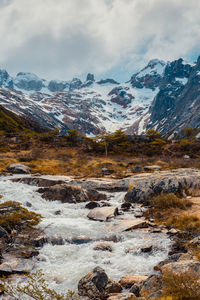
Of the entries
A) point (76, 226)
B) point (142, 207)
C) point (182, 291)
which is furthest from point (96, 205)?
point (182, 291)

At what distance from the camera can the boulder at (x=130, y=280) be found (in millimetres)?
8086

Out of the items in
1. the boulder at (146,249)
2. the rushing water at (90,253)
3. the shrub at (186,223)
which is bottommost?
the rushing water at (90,253)

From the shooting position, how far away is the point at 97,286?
7.76 m

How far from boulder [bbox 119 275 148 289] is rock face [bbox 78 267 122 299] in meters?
0.31

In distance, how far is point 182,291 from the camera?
536 cm

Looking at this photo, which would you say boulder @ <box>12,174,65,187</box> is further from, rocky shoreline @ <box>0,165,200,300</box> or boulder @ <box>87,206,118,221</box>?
boulder @ <box>87,206,118,221</box>

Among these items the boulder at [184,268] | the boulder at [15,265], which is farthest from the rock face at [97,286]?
the boulder at [15,265]

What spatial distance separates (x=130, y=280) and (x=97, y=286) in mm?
1367

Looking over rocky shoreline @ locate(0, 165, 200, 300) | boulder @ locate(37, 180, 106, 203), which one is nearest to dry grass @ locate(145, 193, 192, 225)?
rocky shoreline @ locate(0, 165, 200, 300)

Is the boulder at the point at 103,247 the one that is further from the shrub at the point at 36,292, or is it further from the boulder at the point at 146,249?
the shrub at the point at 36,292

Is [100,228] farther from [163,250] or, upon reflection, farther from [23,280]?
[23,280]

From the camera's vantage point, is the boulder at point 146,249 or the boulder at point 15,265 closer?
the boulder at point 15,265

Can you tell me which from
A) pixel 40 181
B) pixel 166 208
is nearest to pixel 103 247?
pixel 166 208

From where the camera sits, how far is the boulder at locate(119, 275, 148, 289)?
26.5 feet
